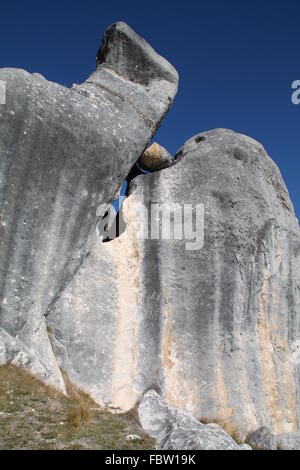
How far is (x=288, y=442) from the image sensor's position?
8.20m

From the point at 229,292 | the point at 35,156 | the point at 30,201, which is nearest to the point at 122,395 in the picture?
the point at 229,292

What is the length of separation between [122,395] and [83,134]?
15.1ft

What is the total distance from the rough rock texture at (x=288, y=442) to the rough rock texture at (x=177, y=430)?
2.01 m

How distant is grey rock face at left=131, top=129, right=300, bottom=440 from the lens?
8.77 m

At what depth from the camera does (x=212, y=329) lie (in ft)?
29.7

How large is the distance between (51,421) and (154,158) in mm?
6607

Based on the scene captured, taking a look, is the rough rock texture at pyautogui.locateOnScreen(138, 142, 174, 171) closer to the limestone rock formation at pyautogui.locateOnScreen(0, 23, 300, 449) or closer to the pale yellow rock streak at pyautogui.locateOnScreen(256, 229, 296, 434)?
the limestone rock formation at pyautogui.locateOnScreen(0, 23, 300, 449)

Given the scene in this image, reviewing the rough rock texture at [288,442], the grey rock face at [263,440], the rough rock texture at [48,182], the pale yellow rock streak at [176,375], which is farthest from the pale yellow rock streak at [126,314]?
the rough rock texture at [288,442]

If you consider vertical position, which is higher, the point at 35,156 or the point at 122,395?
the point at 35,156

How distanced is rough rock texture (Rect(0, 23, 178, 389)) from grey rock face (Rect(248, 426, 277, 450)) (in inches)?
128

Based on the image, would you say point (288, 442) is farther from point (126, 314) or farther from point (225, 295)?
point (126, 314)

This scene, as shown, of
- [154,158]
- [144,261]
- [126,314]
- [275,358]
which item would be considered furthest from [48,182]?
[275,358]
